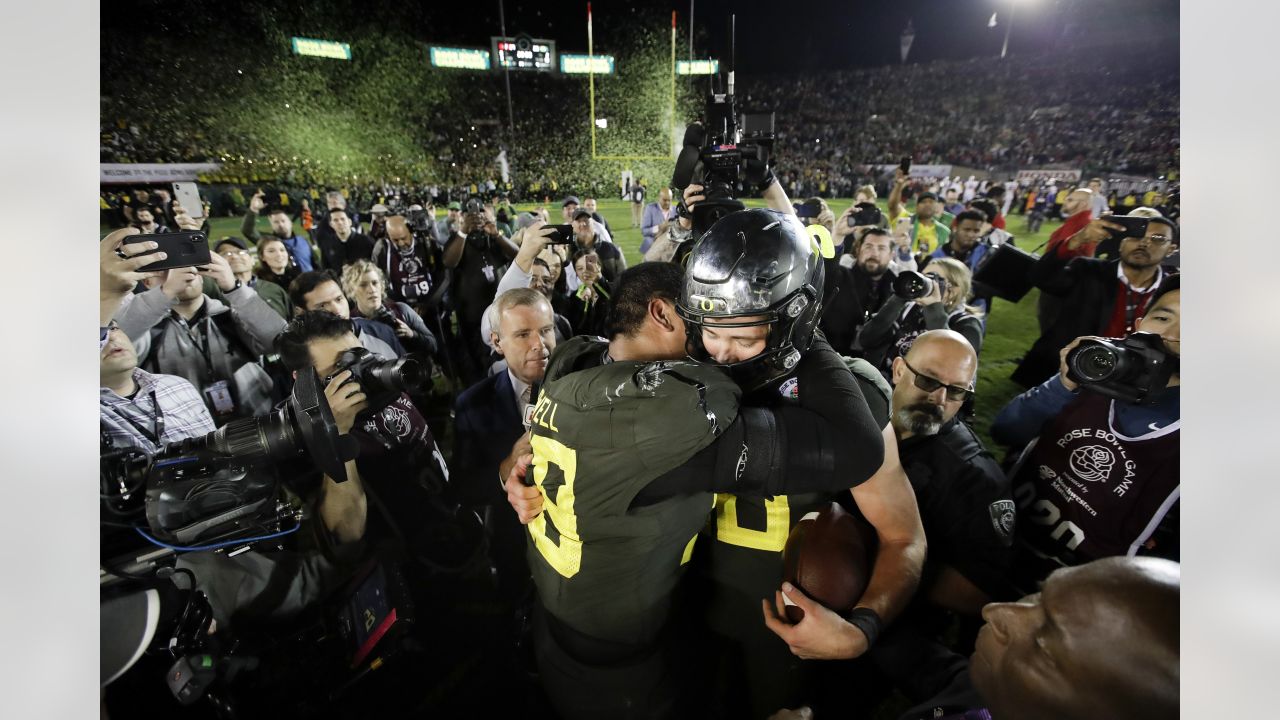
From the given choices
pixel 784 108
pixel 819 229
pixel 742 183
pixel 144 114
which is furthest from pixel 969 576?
pixel 784 108

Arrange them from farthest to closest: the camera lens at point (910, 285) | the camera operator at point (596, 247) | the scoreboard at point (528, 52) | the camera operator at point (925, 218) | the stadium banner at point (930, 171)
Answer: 1. the stadium banner at point (930, 171)
2. the scoreboard at point (528, 52)
3. the camera operator at point (925, 218)
4. the camera operator at point (596, 247)
5. the camera lens at point (910, 285)

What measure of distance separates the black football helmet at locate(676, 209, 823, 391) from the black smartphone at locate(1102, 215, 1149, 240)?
312cm

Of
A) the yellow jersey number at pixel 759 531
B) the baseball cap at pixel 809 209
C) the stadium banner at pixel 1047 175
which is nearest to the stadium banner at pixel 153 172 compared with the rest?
the baseball cap at pixel 809 209

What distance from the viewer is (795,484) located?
1202 mm

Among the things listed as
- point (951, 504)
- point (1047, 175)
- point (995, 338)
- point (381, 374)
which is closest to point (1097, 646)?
point (951, 504)

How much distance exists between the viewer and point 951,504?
1802 millimetres

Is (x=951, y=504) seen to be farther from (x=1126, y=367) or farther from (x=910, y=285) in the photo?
(x=910, y=285)

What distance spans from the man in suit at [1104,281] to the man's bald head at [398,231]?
559cm

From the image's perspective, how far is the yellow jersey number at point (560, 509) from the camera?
1.28 meters

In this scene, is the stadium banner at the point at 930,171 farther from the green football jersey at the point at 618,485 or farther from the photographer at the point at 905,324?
the green football jersey at the point at 618,485

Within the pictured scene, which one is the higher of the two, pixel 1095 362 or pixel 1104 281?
pixel 1104 281

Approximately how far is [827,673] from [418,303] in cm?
478

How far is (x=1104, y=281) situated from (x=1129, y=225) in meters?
0.36
